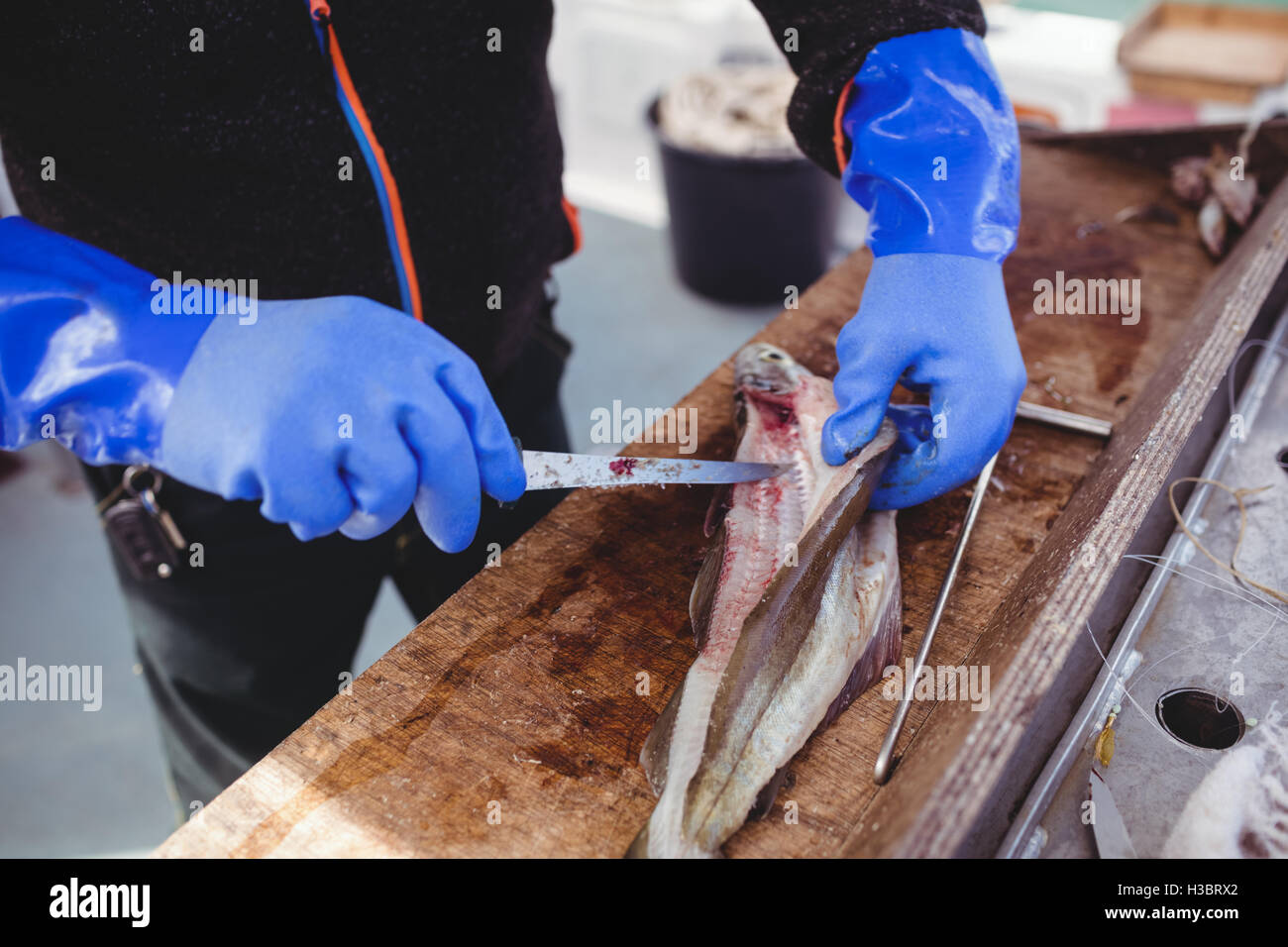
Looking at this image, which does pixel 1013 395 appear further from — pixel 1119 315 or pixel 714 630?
pixel 1119 315

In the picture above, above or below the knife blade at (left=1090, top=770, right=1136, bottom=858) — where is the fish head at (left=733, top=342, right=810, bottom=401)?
above

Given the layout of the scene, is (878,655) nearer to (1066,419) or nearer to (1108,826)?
(1108,826)

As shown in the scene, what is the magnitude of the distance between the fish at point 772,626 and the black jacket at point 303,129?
0.63m

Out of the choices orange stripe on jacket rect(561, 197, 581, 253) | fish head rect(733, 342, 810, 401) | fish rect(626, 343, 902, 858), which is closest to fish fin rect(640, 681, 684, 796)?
fish rect(626, 343, 902, 858)

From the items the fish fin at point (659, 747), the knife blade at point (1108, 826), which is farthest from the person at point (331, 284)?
the knife blade at point (1108, 826)

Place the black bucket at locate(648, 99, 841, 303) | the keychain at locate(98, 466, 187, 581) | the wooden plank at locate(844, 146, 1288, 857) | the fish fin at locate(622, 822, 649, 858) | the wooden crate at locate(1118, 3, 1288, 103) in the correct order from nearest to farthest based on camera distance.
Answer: the wooden plank at locate(844, 146, 1288, 857) → the fish fin at locate(622, 822, 649, 858) → the keychain at locate(98, 466, 187, 581) → the black bucket at locate(648, 99, 841, 303) → the wooden crate at locate(1118, 3, 1288, 103)

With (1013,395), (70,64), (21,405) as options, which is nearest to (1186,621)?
(1013,395)

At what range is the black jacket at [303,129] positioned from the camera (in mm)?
1248

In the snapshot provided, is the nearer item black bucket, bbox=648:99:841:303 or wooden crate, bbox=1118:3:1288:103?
black bucket, bbox=648:99:841:303

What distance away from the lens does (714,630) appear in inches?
52.4

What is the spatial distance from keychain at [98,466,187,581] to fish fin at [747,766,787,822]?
1158 millimetres

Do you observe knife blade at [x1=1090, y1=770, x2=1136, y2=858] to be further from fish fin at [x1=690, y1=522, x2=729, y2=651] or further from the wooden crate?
the wooden crate

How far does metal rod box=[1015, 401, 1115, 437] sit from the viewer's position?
1700 mm

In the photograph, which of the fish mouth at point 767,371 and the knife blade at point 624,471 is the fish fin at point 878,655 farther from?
the fish mouth at point 767,371
